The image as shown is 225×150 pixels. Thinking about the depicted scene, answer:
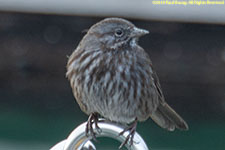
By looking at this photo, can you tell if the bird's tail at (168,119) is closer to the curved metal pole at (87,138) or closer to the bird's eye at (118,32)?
the bird's eye at (118,32)

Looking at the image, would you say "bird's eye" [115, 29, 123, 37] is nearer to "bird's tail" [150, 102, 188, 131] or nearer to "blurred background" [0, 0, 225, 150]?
"bird's tail" [150, 102, 188, 131]

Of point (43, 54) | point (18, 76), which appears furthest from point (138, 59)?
point (18, 76)

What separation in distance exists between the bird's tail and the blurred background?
204 centimetres

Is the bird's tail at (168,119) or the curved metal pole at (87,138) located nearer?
the curved metal pole at (87,138)

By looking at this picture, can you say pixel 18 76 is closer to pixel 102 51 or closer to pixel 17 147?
pixel 17 147

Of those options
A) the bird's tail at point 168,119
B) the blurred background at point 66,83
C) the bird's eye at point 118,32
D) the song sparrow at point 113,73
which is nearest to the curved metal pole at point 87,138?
the song sparrow at point 113,73

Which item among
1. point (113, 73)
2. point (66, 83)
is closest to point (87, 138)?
point (113, 73)

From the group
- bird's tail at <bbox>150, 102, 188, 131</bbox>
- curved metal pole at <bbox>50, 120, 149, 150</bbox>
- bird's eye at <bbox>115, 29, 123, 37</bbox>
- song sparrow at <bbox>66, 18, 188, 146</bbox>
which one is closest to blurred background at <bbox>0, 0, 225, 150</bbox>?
bird's tail at <bbox>150, 102, 188, 131</bbox>

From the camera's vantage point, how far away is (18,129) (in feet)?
19.5

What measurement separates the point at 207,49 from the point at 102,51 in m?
2.97

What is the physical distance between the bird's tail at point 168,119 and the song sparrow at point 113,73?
22cm

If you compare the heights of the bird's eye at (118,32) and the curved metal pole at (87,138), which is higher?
the bird's eye at (118,32)

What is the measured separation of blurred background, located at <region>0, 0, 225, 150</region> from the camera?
18.4 feet

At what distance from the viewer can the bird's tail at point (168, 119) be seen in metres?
3.36
